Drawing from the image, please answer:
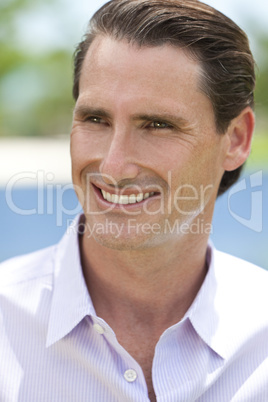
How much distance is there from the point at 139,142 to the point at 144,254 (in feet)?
1.28

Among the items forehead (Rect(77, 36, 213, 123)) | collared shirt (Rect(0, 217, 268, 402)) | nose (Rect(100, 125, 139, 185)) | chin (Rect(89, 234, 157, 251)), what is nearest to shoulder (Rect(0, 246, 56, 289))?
collared shirt (Rect(0, 217, 268, 402))

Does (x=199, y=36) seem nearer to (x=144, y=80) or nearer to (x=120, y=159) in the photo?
(x=144, y=80)

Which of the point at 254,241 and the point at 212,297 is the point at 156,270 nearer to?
the point at 212,297

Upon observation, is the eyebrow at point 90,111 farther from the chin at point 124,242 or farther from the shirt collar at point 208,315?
the shirt collar at point 208,315

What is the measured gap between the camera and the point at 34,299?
1828 millimetres

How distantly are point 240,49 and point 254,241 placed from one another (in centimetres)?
593

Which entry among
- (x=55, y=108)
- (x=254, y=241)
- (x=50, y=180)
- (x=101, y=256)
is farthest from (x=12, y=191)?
(x=55, y=108)

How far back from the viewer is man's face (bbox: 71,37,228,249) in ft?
5.63

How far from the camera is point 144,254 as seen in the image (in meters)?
1.89

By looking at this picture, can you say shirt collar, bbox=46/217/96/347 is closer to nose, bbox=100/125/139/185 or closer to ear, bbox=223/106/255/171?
nose, bbox=100/125/139/185

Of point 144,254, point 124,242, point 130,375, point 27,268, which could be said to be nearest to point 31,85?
point 27,268

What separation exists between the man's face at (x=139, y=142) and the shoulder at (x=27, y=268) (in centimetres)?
24

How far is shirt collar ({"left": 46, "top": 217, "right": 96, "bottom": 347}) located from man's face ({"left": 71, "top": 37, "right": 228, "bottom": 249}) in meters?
0.16

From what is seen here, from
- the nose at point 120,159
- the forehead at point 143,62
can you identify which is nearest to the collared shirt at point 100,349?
the nose at point 120,159
